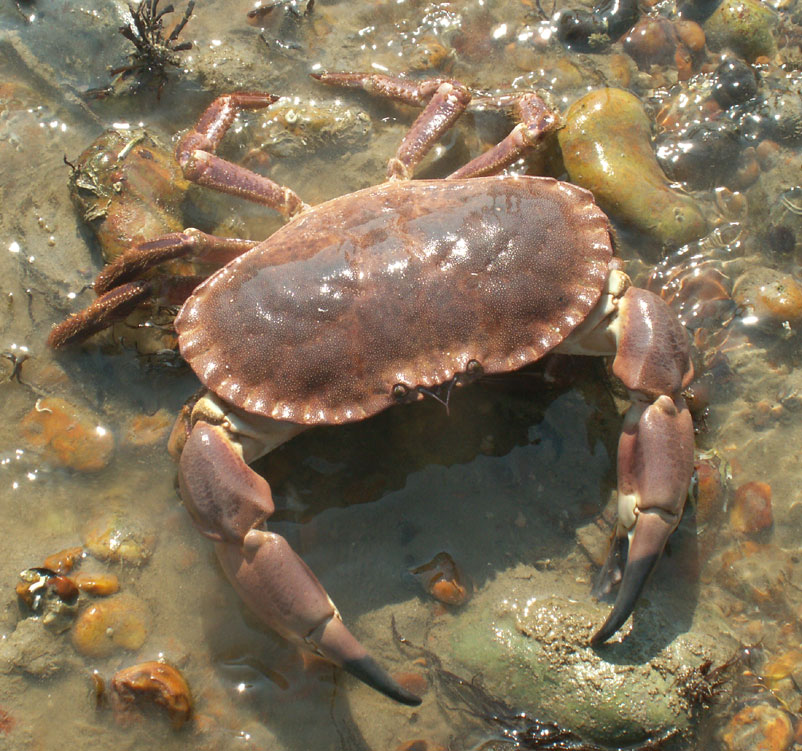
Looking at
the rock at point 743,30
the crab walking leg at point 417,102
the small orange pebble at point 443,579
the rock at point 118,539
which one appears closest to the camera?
the small orange pebble at point 443,579

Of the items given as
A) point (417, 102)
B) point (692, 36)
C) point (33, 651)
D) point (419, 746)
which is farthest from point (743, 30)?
point (33, 651)

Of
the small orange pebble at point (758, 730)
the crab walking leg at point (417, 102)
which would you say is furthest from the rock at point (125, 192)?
the small orange pebble at point (758, 730)

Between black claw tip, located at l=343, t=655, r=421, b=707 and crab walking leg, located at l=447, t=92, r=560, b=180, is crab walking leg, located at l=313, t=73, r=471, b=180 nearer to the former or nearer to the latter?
crab walking leg, located at l=447, t=92, r=560, b=180

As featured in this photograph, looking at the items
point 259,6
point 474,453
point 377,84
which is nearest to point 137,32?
point 259,6

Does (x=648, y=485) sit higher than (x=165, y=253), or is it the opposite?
(x=165, y=253)

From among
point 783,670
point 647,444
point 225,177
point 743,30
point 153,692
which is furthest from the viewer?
point 743,30

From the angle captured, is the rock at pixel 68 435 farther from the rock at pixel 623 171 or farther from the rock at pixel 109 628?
the rock at pixel 623 171

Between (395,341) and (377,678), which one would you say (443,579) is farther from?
(395,341)
